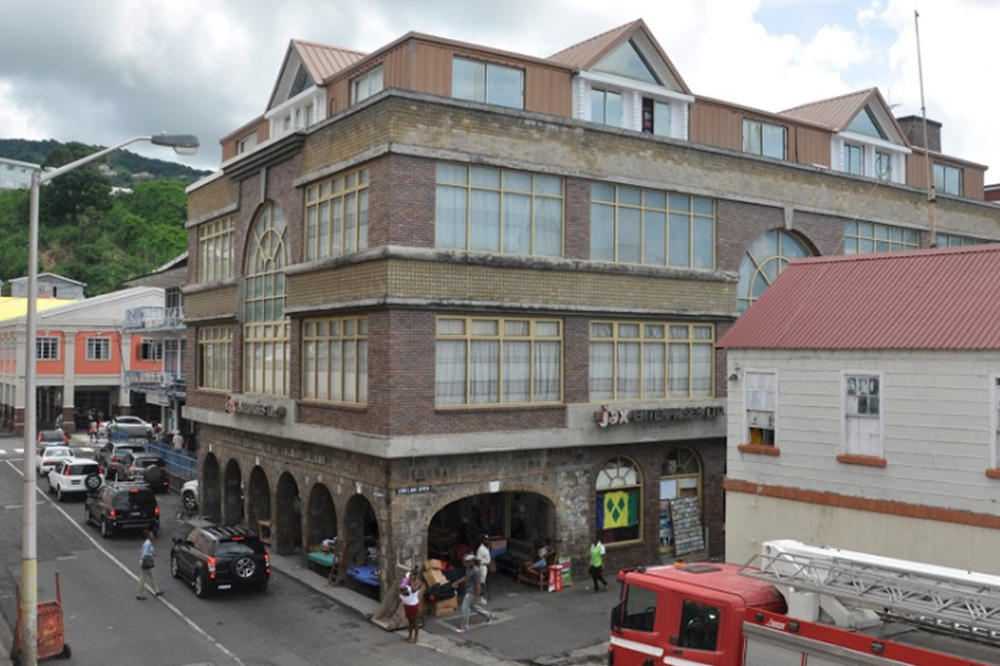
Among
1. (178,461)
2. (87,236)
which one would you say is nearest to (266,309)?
(178,461)

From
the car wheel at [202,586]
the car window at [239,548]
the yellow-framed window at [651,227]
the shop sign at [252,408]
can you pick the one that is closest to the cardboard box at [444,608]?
the car window at [239,548]

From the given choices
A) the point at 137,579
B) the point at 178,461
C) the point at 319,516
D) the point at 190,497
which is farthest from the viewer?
the point at 178,461

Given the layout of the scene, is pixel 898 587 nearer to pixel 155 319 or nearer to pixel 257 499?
pixel 257 499

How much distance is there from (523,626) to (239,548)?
27.3ft

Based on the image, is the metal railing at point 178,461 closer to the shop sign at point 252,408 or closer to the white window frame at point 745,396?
the shop sign at point 252,408

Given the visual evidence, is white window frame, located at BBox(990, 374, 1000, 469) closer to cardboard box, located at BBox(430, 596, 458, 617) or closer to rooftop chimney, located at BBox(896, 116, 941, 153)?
cardboard box, located at BBox(430, 596, 458, 617)

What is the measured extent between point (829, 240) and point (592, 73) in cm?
1139

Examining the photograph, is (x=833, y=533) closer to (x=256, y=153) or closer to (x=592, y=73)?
(x=592, y=73)

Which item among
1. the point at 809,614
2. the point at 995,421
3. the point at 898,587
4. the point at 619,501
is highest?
the point at 995,421

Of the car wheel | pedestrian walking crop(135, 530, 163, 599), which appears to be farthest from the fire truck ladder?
pedestrian walking crop(135, 530, 163, 599)

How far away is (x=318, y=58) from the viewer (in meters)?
31.3

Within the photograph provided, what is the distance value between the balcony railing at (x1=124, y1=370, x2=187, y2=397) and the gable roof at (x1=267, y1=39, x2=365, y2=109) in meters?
23.3

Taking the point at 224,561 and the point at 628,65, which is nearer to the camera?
the point at 224,561

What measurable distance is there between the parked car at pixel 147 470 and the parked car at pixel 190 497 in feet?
16.4
